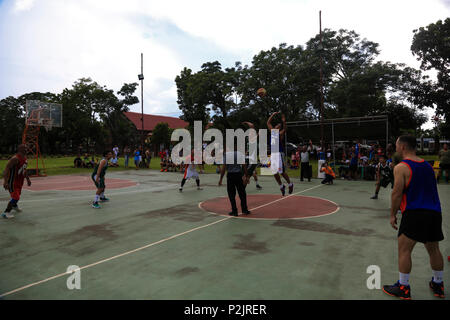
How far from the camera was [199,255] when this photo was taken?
4.82 metres

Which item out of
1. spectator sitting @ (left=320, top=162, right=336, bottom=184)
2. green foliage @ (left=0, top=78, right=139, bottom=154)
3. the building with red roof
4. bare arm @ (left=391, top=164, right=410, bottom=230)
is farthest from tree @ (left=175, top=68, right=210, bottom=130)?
bare arm @ (left=391, top=164, right=410, bottom=230)

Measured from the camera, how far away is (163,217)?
7.70 m

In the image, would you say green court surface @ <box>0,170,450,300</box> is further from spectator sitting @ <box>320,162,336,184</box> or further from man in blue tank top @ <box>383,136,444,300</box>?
spectator sitting @ <box>320,162,336,184</box>

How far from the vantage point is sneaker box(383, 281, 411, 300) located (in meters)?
3.32

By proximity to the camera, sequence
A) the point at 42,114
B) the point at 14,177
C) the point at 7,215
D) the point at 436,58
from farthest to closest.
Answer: the point at 436,58, the point at 42,114, the point at 14,177, the point at 7,215

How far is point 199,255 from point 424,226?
3.24 meters

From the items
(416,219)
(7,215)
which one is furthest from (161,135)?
(416,219)

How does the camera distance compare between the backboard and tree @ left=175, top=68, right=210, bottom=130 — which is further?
tree @ left=175, top=68, right=210, bottom=130

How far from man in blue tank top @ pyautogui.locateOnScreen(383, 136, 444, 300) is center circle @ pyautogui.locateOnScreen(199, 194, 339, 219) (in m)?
4.14

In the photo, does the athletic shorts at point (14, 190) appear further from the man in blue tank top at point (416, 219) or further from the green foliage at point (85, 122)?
the green foliage at point (85, 122)

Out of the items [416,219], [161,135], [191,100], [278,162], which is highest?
[191,100]

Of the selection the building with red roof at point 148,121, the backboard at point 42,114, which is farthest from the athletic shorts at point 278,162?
the building with red roof at point 148,121

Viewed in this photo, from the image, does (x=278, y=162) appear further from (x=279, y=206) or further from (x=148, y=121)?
(x=148, y=121)
